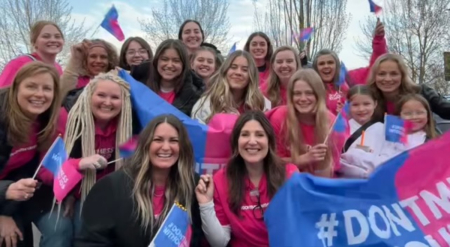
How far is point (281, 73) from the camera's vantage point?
18.9ft

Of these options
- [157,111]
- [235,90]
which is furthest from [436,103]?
[157,111]

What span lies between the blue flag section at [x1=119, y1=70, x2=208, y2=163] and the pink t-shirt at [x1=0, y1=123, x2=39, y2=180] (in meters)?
0.86

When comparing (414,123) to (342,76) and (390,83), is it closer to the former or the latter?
(390,83)

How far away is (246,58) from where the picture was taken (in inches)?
199

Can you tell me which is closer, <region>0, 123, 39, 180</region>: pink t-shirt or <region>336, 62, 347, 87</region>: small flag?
<region>0, 123, 39, 180</region>: pink t-shirt

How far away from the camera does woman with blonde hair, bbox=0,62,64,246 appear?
147 inches

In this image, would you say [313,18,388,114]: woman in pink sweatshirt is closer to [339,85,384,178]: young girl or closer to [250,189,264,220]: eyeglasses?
[339,85,384,178]: young girl

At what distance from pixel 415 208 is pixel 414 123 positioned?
1.59 metres

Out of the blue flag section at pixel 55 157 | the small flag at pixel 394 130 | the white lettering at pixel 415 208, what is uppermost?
the small flag at pixel 394 130

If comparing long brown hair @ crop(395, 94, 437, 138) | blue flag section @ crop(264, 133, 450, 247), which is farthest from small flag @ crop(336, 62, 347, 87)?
blue flag section @ crop(264, 133, 450, 247)

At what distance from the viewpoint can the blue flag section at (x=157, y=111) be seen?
Result: 170 inches

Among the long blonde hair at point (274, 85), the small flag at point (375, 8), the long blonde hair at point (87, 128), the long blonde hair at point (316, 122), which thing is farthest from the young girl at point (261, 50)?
the long blonde hair at point (87, 128)

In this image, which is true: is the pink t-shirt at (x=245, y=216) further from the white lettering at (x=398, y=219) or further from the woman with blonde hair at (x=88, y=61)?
the woman with blonde hair at (x=88, y=61)

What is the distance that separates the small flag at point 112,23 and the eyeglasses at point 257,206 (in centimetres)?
255
